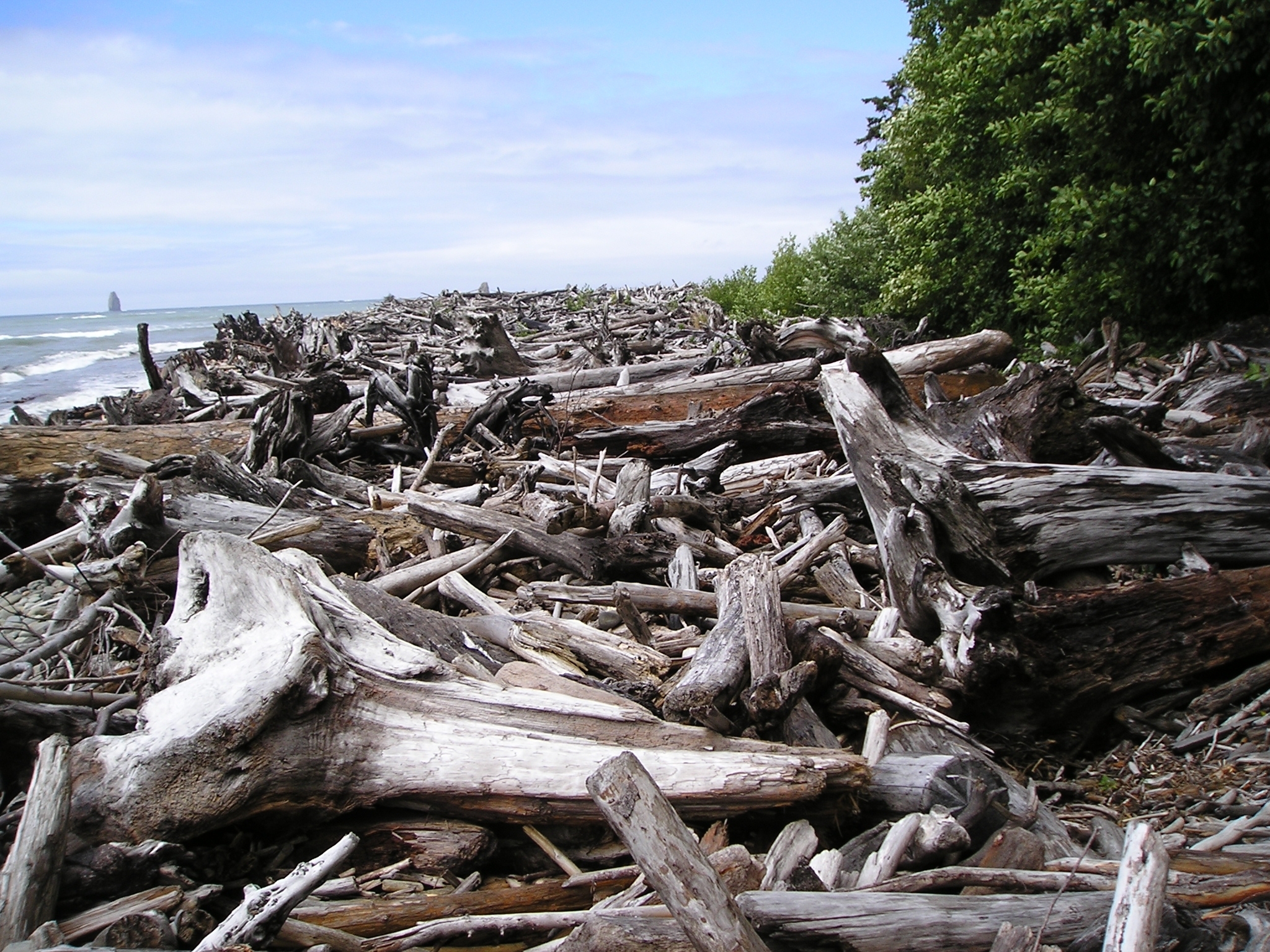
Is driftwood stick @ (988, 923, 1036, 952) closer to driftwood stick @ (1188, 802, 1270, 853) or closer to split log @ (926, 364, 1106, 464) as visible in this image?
driftwood stick @ (1188, 802, 1270, 853)

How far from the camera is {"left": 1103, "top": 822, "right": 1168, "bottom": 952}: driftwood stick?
2033mm

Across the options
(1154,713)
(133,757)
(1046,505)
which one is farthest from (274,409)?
(1154,713)

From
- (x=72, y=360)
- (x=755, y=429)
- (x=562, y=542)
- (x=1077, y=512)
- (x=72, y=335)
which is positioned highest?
(x=72, y=335)

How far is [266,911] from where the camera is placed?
2.36 m

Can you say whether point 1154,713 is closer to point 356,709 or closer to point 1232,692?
point 1232,692

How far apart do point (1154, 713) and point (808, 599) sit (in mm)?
1828

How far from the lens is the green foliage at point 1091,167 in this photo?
8.70 m

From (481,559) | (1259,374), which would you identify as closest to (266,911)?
(481,559)

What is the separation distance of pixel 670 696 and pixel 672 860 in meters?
1.31

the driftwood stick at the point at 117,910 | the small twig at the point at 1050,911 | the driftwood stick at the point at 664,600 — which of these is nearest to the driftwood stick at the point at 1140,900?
the small twig at the point at 1050,911

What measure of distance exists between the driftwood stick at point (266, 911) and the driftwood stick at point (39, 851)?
58 centimetres

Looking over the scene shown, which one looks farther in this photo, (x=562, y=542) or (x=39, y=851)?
(x=562, y=542)

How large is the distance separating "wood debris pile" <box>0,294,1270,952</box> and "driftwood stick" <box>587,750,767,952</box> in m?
0.01

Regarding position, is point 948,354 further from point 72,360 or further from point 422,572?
point 72,360
